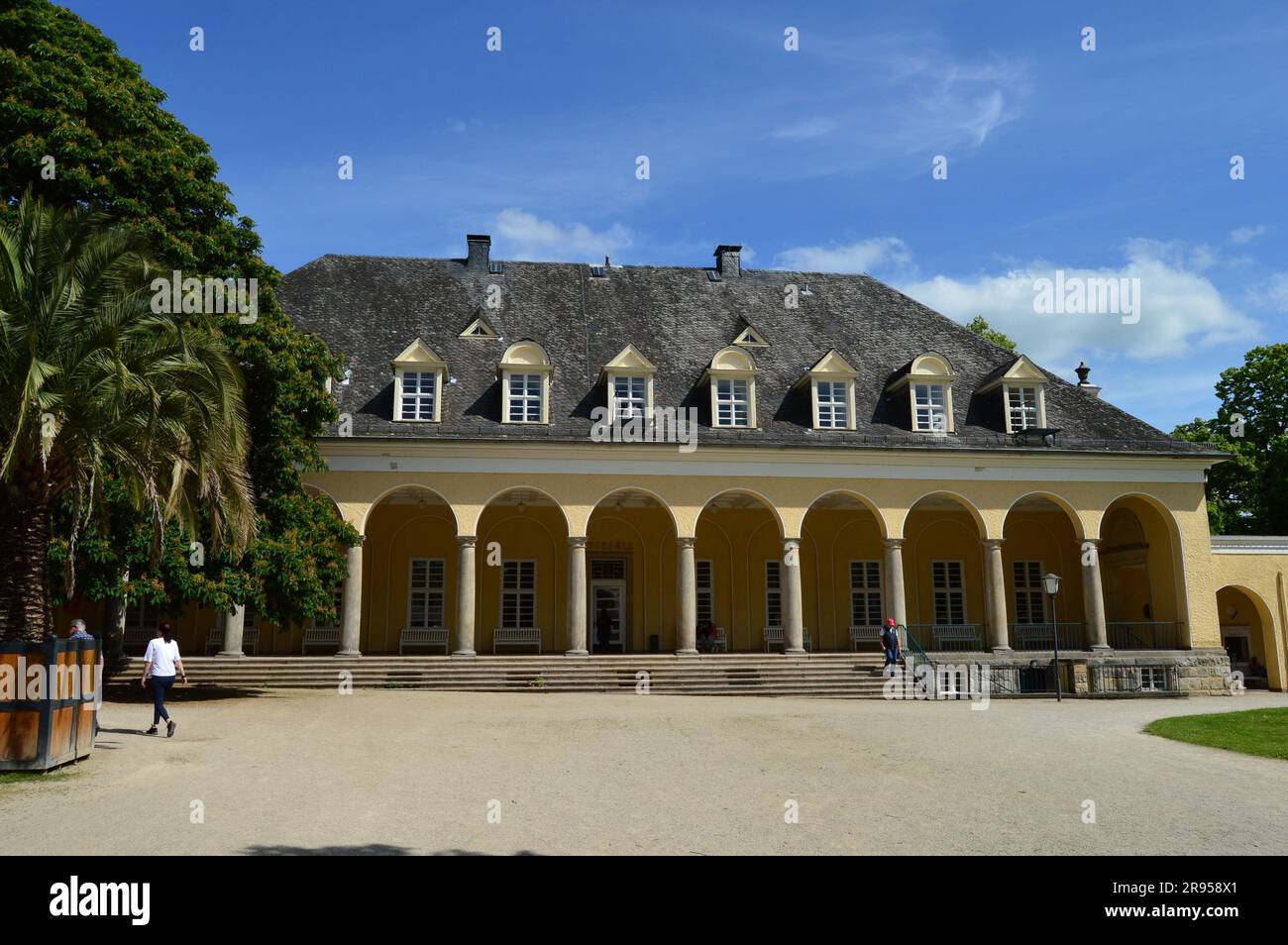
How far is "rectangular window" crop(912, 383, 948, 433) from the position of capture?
2997 centimetres

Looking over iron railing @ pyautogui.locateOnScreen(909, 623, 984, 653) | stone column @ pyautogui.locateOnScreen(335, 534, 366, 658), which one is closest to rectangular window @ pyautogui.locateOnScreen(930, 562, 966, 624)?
iron railing @ pyautogui.locateOnScreen(909, 623, 984, 653)

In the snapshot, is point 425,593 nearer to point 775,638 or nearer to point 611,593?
point 611,593

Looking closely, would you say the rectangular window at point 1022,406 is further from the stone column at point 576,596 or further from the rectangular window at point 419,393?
the rectangular window at point 419,393

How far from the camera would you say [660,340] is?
106ft

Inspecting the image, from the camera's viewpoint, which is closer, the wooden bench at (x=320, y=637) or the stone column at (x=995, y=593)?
the stone column at (x=995, y=593)

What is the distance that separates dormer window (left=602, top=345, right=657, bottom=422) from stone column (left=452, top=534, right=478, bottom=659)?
234 inches

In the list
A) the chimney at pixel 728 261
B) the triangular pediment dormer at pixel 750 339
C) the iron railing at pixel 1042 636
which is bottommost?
the iron railing at pixel 1042 636

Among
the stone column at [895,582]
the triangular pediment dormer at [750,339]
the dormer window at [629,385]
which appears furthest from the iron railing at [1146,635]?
the dormer window at [629,385]

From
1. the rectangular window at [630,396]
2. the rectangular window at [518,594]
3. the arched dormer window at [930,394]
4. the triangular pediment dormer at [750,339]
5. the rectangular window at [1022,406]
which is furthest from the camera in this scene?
the triangular pediment dormer at [750,339]

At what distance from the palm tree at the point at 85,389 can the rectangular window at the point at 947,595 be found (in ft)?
83.1

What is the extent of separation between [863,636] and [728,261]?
15.0 meters

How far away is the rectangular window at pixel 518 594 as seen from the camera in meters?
30.8

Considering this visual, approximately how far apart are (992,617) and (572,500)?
43.9ft
